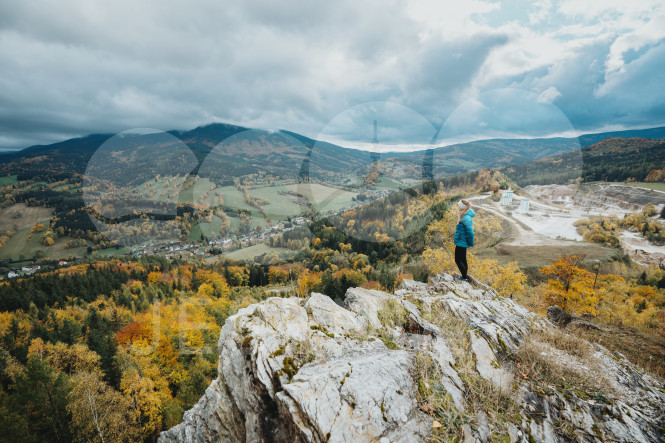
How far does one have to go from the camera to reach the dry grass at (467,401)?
4750 millimetres

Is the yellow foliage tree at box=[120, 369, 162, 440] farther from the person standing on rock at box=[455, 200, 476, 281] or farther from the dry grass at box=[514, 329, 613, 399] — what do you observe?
the dry grass at box=[514, 329, 613, 399]

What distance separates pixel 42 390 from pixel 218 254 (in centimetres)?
9156

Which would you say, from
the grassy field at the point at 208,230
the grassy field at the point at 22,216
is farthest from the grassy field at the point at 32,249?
the grassy field at the point at 208,230

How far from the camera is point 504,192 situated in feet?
257

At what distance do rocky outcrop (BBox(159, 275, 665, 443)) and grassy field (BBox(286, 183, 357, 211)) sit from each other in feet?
366

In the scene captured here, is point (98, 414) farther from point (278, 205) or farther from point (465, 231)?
point (278, 205)

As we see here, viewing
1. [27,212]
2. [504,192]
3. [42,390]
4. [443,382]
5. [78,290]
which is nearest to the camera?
[443,382]

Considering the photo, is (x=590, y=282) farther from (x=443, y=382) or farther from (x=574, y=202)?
(x=574, y=202)

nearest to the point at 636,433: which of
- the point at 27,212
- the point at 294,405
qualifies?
the point at 294,405

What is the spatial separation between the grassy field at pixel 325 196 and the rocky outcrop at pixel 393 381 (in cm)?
11153

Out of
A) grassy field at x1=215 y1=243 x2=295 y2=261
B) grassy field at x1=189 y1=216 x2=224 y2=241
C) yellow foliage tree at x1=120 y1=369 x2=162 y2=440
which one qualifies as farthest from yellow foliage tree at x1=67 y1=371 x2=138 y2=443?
grassy field at x1=189 y1=216 x2=224 y2=241

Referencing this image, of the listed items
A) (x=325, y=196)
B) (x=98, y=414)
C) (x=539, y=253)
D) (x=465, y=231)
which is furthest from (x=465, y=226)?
(x=325, y=196)

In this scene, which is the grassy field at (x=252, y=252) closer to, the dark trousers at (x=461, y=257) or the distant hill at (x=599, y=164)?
the dark trousers at (x=461, y=257)

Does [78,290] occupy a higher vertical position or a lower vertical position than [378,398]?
lower
